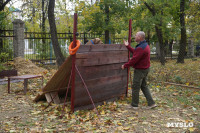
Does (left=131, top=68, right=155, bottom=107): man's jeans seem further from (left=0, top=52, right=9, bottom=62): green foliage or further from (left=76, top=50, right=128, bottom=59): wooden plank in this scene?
(left=0, top=52, right=9, bottom=62): green foliage

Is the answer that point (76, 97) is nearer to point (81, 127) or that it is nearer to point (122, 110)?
point (81, 127)

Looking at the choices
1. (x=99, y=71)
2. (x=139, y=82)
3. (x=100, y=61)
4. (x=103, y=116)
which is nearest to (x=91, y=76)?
(x=99, y=71)

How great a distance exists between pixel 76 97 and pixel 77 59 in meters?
0.86

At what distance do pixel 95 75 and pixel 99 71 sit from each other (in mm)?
165

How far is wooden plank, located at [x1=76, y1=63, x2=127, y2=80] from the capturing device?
5.03 m

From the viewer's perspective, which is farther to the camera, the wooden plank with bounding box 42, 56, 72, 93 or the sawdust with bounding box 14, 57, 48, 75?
the sawdust with bounding box 14, 57, 48, 75

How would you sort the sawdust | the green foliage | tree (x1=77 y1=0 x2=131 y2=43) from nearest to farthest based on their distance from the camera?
the green foliage
the sawdust
tree (x1=77 y1=0 x2=131 y2=43)

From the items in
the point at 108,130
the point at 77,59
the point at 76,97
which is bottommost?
the point at 108,130

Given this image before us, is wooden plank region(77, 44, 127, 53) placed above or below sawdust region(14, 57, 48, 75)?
above

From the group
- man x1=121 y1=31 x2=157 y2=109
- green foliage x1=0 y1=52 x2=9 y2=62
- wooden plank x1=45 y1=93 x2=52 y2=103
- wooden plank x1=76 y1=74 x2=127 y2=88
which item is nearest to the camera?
wooden plank x1=76 y1=74 x2=127 y2=88

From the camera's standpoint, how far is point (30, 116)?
4.86 m

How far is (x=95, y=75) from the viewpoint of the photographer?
209 inches

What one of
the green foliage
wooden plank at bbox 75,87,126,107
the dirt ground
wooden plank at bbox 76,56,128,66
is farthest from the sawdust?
wooden plank at bbox 76,56,128,66

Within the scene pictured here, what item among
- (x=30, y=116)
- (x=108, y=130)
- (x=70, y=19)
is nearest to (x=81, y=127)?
(x=108, y=130)
